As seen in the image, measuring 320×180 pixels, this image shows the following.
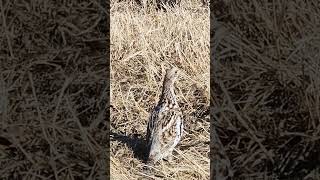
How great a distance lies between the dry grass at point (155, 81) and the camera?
9.47 ft

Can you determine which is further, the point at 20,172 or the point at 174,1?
the point at 174,1

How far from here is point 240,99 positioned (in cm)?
307

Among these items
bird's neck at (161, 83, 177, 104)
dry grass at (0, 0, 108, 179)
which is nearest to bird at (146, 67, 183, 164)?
bird's neck at (161, 83, 177, 104)

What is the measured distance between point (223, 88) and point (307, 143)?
445mm

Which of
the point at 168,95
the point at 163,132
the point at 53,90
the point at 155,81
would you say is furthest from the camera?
the point at 155,81

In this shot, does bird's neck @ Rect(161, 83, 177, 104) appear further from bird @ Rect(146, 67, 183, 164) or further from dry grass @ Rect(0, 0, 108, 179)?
dry grass @ Rect(0, 0, 108, 179)

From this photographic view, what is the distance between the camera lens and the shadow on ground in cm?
292

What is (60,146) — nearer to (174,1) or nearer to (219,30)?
(219,30)

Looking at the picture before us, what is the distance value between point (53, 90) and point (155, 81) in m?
0.53

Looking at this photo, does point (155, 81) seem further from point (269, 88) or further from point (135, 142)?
point (269, 88)

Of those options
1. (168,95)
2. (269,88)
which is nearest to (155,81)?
(168,95)

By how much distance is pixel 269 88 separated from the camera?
120 inches

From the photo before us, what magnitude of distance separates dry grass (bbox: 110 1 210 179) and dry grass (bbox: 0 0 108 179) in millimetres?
126

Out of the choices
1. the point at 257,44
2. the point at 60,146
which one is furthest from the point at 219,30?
the point at 60,146
